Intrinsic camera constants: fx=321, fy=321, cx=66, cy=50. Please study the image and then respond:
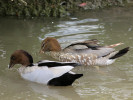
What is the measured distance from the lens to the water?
6.11 metres

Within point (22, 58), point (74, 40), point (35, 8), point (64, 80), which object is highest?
point (35, 8)

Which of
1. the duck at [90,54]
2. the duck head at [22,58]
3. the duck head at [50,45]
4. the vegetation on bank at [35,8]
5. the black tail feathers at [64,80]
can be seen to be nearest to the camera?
the black tail feathers at [64,80]

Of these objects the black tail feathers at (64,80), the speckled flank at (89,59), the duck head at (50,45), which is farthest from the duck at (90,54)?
the black tail feathers at (64,80)

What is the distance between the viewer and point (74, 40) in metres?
9.23

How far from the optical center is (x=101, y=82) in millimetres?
6594

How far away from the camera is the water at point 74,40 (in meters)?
6.11

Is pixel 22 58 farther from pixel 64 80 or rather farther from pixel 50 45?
pixel 50 45

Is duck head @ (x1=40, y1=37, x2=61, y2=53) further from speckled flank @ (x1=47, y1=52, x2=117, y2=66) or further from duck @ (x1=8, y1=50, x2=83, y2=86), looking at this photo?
duck @ (x1=8, y1=50, x2=83, y2=86)

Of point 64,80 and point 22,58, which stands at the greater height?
point 22,58

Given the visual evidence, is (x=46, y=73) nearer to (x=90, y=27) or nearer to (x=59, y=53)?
(x=59, y=53)

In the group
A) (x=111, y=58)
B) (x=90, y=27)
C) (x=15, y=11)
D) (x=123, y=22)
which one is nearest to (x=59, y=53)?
(x=111, y=58)

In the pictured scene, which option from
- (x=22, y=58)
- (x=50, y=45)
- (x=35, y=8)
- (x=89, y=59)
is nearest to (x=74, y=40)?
(x=50, y=45)

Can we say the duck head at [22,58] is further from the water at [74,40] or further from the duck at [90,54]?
the duck at [90,54]

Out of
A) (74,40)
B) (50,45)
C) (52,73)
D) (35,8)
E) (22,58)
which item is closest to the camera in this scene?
(52,73)
